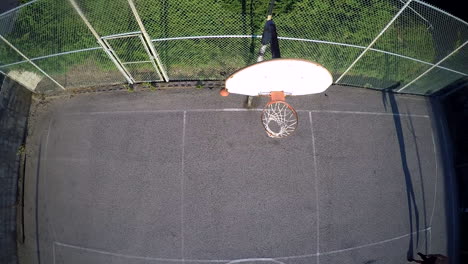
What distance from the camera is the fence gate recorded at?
6.81 metres

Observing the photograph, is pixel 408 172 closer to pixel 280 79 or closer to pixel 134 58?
pixel 280 79

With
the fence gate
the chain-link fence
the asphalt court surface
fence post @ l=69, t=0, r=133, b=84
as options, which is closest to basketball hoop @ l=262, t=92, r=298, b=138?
the asphalt court surface

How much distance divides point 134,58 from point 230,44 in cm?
257

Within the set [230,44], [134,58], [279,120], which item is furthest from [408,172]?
[134,58]

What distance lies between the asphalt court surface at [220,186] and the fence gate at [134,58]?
560mm

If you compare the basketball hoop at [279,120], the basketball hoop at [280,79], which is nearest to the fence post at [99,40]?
the basketball hoop at [280,79]

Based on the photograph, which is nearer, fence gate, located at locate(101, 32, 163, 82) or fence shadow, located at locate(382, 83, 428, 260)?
fence gate, located at locate(101, 32, 163, 82)

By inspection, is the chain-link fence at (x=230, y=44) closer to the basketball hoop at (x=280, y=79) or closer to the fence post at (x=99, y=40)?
the fence post at (x=99, y=40)

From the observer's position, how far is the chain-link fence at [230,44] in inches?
269

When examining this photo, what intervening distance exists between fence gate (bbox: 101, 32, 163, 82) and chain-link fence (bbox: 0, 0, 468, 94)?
0.08 feet

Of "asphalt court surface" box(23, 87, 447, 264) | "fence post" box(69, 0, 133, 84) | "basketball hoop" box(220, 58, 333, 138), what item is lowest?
"asphalt court surface" box(23, 87, 447, 264)

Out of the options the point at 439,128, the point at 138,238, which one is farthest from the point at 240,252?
the point at 439,128

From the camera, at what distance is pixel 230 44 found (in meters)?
7.32

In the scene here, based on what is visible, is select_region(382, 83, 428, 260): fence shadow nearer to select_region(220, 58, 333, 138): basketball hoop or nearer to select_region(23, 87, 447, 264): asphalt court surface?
select_region(23, 87, 447, 264): asphalt court surface
